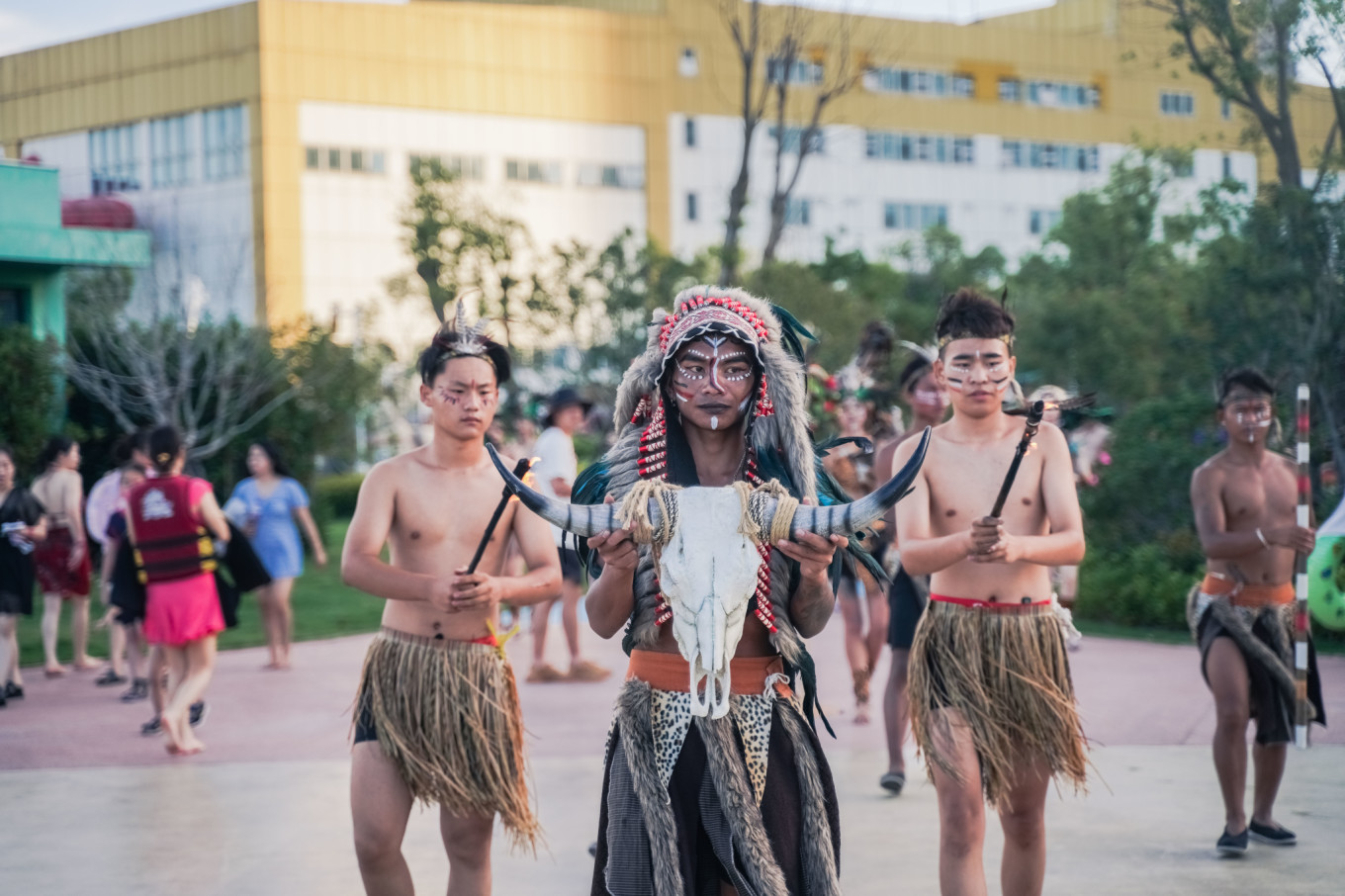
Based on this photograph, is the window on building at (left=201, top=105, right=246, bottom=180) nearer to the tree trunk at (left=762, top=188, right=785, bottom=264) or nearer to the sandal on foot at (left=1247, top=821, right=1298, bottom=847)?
the tree trunk at (left=762, top=188, right=785, bottom=264)

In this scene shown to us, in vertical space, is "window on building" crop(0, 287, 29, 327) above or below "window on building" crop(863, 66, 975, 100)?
below

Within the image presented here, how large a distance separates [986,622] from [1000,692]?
0.23 metres

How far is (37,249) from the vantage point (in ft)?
60.3

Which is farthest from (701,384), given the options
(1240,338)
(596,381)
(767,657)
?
(596,381)

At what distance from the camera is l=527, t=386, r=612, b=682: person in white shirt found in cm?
1013

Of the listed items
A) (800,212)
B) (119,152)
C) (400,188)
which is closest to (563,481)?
(400,188)

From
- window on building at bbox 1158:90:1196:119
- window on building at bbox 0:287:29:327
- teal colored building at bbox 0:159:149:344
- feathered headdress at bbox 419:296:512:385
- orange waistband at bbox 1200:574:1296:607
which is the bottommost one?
orange waistband at bbox 1200:574:1296:607

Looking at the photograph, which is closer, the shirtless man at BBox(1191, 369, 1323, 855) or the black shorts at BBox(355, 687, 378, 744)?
the black shorts at BBox(355, 687, 378, 744)

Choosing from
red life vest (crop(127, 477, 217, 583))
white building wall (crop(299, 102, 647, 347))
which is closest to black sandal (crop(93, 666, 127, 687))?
red life vest (crop(127, 477, 217, 583))

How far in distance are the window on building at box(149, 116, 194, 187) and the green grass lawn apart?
28.0m

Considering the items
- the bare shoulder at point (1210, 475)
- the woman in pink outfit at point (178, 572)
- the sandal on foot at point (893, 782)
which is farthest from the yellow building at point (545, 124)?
the bare shoulder at point (1210, 475)

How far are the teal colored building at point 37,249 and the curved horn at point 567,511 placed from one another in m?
16.7

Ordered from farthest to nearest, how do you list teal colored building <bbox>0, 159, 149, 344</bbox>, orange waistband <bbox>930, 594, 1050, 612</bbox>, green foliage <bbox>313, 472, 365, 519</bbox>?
1. green foliage <bbox>313, 472, 365, 519</bbox>
2. teal colored building <bbox>0, 159, 149, 344</bbox>
3. orange waistband <bbox>930, 594, 1050, 612</bbox>

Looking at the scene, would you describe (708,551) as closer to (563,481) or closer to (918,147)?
(563,481)
